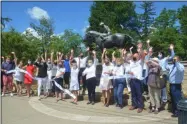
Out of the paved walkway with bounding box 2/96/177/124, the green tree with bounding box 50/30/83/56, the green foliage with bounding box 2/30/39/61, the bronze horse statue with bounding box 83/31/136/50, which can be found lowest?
the paved walkway with bounding box 2/96/177/124

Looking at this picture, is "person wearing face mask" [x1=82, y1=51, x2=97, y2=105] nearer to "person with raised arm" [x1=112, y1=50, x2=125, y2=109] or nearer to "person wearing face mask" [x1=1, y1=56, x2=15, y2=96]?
"person with raised arm" [x1=112, y1=50, x2=125, y2=109]

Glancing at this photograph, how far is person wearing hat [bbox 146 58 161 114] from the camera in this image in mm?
9250

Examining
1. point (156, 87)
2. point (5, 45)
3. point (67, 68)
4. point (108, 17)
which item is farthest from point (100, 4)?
point (156, 87)

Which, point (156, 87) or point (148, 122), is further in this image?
point (156, 87)

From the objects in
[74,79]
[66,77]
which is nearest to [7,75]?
[66,77]

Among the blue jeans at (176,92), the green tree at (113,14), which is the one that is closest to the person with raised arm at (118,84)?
the blue jeans at (176,92)

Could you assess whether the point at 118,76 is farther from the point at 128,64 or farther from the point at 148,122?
the point at 148,122

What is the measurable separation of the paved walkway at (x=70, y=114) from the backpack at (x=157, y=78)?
0.83 metres

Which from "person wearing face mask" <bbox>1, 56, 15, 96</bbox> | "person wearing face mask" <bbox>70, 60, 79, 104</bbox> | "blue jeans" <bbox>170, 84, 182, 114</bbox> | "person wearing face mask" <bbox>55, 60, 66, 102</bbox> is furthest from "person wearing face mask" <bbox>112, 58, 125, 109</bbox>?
"person wearing face mask" <bbox>1, 56, 15, 96</bbox>

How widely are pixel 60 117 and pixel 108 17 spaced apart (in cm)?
4156

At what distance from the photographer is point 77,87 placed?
11.4 metres

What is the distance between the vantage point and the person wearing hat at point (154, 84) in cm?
925

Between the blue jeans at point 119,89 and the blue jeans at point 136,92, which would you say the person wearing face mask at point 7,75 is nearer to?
the blue jeans at point 119,89

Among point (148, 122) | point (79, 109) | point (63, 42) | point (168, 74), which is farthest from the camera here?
point (63, 42)
